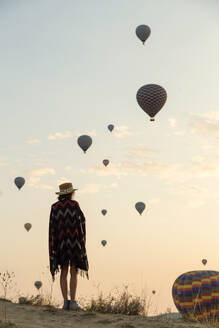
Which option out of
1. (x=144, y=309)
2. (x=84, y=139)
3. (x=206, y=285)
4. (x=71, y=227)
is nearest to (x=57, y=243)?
(x=71, y=227)

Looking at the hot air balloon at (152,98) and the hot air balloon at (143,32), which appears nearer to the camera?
the hot air balloon at (152,98)

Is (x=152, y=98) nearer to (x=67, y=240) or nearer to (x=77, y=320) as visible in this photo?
(x=67, y=240)

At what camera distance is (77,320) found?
35.5 feet

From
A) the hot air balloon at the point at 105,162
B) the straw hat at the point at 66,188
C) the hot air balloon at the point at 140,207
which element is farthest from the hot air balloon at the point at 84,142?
the straw hat at the point at 66,188

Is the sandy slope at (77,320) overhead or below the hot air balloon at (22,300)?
below

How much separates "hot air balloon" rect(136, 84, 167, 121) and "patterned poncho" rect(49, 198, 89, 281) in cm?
2460

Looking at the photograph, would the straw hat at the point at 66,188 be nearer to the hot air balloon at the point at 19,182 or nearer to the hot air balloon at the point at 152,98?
the hot air balloon at the point at 152,98

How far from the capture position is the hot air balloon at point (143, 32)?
1631 inches

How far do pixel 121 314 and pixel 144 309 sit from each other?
1.94ft

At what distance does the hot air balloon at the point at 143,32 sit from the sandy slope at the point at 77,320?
31589 mm

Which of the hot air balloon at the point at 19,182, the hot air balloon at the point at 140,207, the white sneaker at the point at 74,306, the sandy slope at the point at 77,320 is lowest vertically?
the sandy slope at the point at 77,320

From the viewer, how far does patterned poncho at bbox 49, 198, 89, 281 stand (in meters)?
12.1

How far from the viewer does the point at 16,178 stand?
47.0 meters

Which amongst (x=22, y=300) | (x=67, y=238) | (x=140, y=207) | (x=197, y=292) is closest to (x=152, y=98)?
(x=197, y=292)
